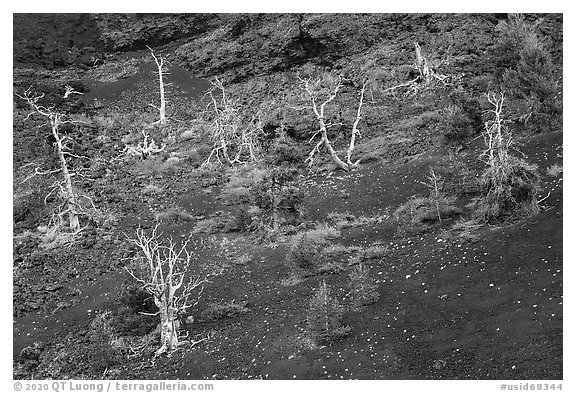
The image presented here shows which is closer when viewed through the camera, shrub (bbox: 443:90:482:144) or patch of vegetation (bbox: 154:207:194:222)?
shrub (bbox: 443:90:482:144)

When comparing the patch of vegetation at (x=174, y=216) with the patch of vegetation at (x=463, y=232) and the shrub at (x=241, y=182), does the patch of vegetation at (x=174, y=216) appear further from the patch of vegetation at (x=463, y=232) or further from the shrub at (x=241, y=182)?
the patch of vegetation at (x=463, y=232)

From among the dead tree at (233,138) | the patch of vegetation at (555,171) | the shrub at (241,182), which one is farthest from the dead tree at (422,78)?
the patch of vegetation at (555,171)

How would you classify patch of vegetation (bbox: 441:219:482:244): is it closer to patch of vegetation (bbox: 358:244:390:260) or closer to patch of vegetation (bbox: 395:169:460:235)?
patch of vegetation (bbox: 395:169:460:235)

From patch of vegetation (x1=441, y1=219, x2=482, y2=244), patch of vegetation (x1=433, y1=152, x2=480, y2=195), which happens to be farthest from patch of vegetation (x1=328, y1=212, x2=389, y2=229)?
patch of vegetation (x1=441, y1=219, x2=482, y2=244)

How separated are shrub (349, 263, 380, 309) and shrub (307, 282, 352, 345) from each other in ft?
1.81

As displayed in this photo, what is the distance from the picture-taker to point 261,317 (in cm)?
2034

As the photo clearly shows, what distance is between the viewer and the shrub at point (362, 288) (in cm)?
1908

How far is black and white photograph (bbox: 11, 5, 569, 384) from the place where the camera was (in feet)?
57.3

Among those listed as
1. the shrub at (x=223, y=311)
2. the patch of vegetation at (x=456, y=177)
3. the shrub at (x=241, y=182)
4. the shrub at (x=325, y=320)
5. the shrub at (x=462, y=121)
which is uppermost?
the shrub at (x=462, y=121)

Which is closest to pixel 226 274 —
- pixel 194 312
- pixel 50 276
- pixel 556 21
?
pixel 194 312

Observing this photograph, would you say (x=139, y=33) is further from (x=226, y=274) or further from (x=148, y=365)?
(x=148, y=365)

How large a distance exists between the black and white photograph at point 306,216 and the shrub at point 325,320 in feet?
0.22

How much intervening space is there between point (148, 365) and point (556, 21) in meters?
34.7

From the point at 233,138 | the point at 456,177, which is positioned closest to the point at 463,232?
the point at 456,177
